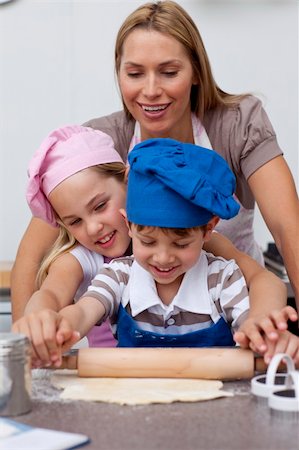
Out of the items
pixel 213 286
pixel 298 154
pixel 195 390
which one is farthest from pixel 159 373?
pixel 298 154

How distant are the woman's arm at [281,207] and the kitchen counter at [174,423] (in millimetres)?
703

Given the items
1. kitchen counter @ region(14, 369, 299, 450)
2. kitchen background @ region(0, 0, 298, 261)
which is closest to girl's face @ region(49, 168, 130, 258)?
kitchen counter @ region(14, 369, 299, 450)

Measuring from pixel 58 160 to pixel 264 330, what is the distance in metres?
0.71

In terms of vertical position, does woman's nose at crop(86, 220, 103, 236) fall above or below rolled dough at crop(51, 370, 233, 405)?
above

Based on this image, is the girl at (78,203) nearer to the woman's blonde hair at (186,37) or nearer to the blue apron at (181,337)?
the blue apron at (181,337)

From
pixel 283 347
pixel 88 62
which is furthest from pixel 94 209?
pixel 88 62

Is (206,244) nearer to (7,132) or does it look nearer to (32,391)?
(32,391)

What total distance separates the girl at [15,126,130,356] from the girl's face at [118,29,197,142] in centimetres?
13

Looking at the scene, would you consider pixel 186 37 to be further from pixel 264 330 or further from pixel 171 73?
pixel 264 330

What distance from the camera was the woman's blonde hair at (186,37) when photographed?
6.66 feet

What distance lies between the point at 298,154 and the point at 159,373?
225cm

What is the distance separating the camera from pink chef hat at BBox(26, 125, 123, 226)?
1870mm

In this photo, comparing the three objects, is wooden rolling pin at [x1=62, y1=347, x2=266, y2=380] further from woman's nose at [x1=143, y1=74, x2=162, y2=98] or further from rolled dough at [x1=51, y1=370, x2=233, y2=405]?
woman's nose at [x1=143, y1=74, x2=162, y2=98]

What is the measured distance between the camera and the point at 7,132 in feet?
11.5
